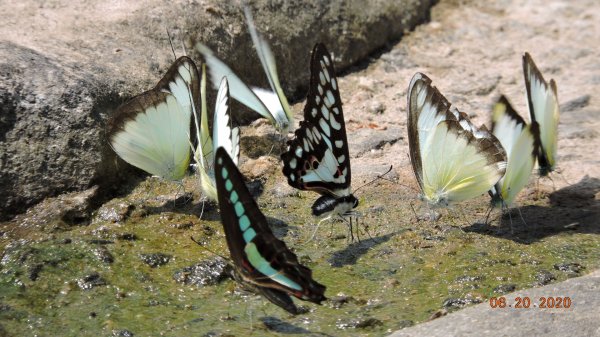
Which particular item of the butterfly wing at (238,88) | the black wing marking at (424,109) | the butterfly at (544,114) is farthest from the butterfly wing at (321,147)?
the butterfly at (544,114)

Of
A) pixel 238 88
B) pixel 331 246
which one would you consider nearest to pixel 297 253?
pixel 331 246

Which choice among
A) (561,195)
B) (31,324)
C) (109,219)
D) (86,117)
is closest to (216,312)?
(31,324)

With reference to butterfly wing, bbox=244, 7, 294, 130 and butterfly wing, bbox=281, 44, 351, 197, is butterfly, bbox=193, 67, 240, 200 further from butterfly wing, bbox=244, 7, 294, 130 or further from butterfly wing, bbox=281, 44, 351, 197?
butterfly wing, bbox=244, 7, 294, 130

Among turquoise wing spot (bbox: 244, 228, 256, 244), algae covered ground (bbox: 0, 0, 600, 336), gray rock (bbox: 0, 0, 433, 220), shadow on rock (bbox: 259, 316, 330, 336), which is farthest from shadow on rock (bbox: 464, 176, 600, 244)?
gray rock (bbox: 0, 0, 433, 220)

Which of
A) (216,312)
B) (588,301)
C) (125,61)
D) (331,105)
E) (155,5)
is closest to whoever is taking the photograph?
(588,301)

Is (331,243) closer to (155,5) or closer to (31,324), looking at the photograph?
(31,324)

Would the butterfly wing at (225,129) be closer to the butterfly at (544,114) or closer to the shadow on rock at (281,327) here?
the shadow on rock at (281,327)
